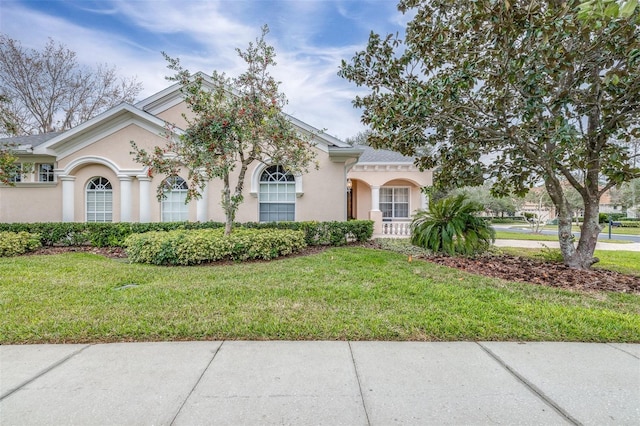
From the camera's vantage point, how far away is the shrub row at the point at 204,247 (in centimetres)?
757

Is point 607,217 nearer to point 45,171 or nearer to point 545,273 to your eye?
point 545,273

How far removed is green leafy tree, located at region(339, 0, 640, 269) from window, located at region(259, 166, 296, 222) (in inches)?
174

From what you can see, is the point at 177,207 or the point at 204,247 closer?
the point at 204,247

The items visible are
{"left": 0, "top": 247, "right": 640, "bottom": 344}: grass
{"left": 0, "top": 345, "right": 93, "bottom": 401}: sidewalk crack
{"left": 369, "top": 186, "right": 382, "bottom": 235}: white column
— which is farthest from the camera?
{"left": 369, "top": 186, "right": 382, "bottom": 235}: white column

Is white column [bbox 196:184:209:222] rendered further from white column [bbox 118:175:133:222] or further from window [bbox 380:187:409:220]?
window [bbox 380:187:409:220]

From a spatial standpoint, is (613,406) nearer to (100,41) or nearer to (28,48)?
(100,41)

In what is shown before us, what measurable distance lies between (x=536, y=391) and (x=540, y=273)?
5179 millimetres

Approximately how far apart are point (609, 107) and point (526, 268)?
12.4 feet

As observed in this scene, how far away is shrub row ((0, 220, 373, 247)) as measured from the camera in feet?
33.0

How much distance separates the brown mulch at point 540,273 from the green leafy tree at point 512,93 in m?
0.63

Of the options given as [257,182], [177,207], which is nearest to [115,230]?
[177,207]

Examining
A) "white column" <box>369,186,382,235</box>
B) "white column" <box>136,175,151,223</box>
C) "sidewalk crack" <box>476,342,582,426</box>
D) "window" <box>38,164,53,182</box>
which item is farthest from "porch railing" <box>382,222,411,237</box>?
"window" <box>38,164,53,182</box>

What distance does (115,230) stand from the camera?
10.1 m

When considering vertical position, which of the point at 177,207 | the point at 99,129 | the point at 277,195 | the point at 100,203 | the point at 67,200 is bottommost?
the point at 177,207
